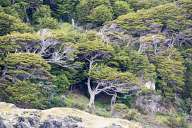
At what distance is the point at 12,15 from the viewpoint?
170 feet

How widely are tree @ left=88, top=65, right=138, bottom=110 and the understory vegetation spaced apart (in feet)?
0.23

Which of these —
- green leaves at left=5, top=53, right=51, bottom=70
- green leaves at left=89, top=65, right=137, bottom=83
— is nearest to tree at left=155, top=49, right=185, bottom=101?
green leaves at left=89, top=65, right=137, bottom=83

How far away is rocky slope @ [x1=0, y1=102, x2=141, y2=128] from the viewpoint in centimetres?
3438

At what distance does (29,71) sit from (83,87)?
6400 millimetres

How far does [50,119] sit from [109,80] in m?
10.2

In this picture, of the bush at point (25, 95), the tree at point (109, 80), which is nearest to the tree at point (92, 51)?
the tree at point (109, 80)

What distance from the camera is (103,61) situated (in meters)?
47.1

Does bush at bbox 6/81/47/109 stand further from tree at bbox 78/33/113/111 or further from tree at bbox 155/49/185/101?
tree at bbox 155/49/185/101

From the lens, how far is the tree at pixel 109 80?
145ft

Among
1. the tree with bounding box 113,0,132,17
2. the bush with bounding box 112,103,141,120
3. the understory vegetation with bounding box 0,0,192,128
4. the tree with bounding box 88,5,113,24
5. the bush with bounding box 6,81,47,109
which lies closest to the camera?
the bush with bounding box 6,81,47,109

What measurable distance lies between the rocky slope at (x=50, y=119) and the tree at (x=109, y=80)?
8.55m

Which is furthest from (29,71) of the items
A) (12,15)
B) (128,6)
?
(128,6)

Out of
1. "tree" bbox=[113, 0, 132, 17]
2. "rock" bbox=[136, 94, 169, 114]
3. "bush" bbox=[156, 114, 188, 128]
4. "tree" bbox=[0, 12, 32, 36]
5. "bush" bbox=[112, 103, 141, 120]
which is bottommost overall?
"bush" bbox=[156, 114, 188, 128]

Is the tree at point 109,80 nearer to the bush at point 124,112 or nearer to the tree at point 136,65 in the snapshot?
the bush at point 124,112
